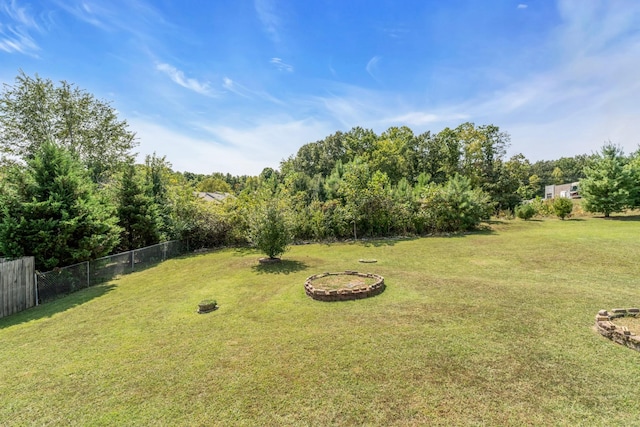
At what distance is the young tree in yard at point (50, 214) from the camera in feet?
26.9

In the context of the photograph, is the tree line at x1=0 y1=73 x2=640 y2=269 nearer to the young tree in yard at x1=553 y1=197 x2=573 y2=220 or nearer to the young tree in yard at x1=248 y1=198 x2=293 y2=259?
the young tree in yard at x1=248 y1=198 x2=293 y2=259

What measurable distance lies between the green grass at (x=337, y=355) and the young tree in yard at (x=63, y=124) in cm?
1620

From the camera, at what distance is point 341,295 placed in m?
6.70

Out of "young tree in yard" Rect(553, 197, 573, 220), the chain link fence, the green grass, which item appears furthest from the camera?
"young tree in yard" Rect(553, 197, 573, 220)

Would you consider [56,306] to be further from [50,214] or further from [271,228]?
[271,228]

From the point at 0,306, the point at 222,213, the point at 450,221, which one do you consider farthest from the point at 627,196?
the point at 0,306

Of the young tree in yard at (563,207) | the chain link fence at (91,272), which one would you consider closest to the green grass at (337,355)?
the chain link fence at (91,272)

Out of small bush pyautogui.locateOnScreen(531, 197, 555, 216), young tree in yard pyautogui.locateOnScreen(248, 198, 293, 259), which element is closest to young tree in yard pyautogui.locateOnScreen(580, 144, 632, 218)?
small bush pyautogui.locateOnScreen(531, 197, 555, 216)

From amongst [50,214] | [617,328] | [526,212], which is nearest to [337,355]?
[617,328]

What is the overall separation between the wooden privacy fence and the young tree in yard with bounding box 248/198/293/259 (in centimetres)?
635

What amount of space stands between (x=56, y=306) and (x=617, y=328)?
12.2 metres

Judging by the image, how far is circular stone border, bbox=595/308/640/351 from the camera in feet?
13.3

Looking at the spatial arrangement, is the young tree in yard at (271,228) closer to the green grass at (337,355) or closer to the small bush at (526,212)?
the green grass at (337,355)

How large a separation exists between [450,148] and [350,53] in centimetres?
1940
